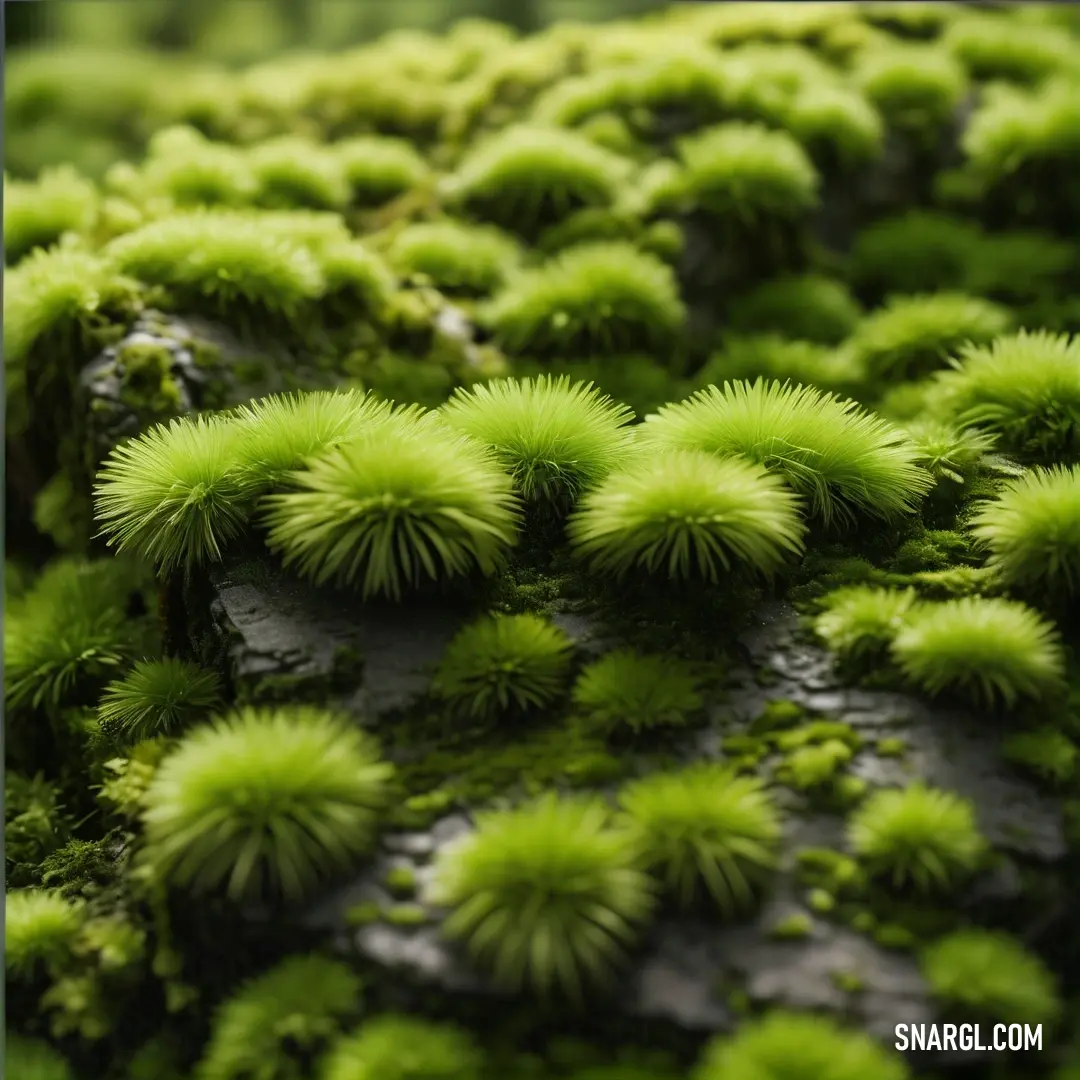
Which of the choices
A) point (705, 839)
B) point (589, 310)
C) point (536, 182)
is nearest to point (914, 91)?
point (536, 182)

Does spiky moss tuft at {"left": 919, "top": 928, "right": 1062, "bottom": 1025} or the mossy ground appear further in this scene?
the mossy ground

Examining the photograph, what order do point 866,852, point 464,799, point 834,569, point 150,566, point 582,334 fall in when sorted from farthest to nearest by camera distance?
point 582,334 → point 150,566 → point 834,569 → point 464,799 → point 866,852

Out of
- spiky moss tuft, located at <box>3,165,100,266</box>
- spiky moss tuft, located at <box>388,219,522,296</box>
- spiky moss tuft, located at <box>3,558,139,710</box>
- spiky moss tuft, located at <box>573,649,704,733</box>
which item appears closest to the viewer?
spiky moss tuft, located at <box>573,649,704,733</box>

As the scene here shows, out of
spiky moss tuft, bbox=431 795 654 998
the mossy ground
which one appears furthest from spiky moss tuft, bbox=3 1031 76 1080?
spiky moss tuft, bbox=431 795 654 998

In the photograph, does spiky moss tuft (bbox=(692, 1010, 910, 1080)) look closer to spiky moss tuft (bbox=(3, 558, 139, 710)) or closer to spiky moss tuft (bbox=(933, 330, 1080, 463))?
spiky moss tuft (bbox=(933, 330, 1080, 463))

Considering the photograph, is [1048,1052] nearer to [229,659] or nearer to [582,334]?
[229,659]

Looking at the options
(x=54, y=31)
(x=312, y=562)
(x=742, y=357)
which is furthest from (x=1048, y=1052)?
(x=54, y=31)

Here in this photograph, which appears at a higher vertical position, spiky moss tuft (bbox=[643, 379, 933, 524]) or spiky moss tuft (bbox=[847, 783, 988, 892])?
spiky moss tuft (bbox=[643, 379, 933, 524])
